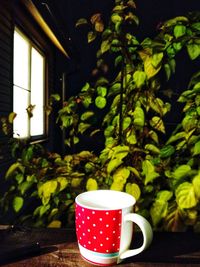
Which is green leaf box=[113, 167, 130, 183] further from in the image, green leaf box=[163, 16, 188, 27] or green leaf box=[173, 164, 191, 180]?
green leaf box=[163, 16, 188, 27]

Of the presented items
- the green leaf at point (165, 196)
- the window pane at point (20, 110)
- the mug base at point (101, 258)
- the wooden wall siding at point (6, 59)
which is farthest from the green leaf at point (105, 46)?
the window pane at point (20, 110)

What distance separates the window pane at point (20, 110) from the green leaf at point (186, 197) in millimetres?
2546

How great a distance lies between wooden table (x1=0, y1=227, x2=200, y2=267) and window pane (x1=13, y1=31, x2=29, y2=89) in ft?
8.96

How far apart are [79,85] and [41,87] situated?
25.9 inches

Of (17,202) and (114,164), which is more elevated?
(114,164)

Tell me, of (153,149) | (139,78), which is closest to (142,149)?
(153,149)

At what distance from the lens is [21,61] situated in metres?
3.56

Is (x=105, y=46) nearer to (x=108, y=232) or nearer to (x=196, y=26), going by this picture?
(x=196, y=26)

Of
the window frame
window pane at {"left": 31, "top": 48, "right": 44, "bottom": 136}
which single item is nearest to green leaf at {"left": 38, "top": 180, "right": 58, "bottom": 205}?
the window frame

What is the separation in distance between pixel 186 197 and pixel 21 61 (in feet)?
9.94

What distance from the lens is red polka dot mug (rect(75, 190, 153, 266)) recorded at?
596 millimetres

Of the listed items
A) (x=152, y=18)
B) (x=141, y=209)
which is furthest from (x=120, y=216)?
(x=152, y=18)

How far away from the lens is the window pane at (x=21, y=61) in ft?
11.0

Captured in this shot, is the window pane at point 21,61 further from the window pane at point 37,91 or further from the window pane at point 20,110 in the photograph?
the window pane at point 37,91
